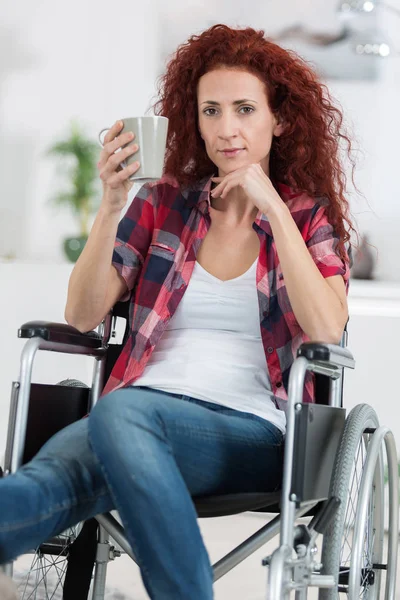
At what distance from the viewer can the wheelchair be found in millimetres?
1254

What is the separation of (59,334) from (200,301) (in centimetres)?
25

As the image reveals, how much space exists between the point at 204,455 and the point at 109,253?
1.31ft

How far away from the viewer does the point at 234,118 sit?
5.28 ft

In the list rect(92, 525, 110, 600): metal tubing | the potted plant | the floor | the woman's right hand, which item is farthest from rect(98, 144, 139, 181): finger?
the potted plant

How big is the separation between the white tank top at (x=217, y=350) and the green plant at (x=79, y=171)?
6.34 ft

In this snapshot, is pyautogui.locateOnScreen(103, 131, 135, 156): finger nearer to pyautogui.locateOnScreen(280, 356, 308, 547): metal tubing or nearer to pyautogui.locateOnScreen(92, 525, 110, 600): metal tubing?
pyautogui.locateOnScreen(280, 356, 308, 547): metal tubing

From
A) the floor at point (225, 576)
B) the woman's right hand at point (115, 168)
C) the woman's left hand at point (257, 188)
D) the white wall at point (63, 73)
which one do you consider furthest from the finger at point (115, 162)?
the white wall at point (63, 73)

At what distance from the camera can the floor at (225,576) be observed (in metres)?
2.12

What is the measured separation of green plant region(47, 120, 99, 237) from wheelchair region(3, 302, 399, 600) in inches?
72.2

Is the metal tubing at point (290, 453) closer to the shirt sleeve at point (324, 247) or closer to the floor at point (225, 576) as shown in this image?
the shirt sleeve at point (324, 247)

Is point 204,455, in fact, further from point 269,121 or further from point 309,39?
point 309,39

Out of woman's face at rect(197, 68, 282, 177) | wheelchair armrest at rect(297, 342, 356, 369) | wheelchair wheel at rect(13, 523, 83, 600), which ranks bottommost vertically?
wheelchair wheel at rect(13, 523, 83, 600)

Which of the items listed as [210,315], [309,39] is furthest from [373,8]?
[210,315]

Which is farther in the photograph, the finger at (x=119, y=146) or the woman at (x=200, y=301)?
Result: the finger at (x=119, y=146)
